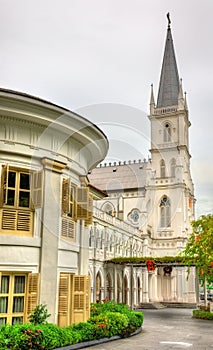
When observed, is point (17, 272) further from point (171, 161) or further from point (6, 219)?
point (171, 161)

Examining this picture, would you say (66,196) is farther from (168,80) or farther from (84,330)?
Answer: (168,80)

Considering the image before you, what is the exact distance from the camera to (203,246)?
27969mm

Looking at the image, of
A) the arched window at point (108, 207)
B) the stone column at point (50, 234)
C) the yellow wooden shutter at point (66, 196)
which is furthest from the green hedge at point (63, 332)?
the arched window at point (108, 207)

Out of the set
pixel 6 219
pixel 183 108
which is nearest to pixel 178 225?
pixel 183 108

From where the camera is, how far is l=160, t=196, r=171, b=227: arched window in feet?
196

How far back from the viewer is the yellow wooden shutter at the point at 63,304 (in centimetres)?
1354

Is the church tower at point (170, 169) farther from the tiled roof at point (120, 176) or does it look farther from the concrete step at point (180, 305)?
the concrete step at point (180, 305)

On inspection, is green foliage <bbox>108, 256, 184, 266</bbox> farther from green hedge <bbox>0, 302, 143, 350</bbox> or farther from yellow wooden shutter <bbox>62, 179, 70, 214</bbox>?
yellow wooden shutter <bbox>62, 179, 70, 214</bbox>

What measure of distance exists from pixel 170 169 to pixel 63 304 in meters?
49.6

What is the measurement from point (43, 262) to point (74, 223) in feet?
8.23

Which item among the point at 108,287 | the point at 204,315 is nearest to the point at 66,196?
the point at 204,315

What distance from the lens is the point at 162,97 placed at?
221 ft

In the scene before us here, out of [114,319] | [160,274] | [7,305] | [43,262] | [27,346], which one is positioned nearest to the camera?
[27,346]

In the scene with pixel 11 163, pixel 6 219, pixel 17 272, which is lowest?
pixel 17 272
